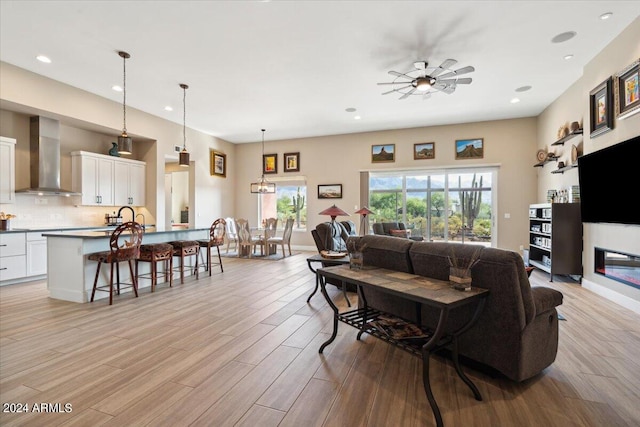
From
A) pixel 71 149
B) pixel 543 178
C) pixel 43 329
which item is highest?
pixel 71 149

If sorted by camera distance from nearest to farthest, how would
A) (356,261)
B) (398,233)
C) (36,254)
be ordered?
(356,261) → (36,254) → (398,233)

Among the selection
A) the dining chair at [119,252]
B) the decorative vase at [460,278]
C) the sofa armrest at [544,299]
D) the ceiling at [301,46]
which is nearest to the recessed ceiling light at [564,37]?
the ceiling at [301,46]

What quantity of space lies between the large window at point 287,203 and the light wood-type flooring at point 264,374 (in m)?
5.93

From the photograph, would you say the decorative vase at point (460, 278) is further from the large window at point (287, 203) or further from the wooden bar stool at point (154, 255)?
the large window at point (287, 203)

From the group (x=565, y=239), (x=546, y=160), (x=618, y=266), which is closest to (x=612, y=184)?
(x=618, y=266)

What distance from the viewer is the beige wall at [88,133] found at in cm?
489

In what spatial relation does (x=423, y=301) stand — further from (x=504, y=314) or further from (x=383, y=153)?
(x=383, y=153)

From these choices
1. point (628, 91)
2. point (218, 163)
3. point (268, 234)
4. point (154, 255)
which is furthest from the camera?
point (218, 163)

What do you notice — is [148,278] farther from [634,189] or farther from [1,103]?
[634,189]

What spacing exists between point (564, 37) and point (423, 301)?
14.2 feet

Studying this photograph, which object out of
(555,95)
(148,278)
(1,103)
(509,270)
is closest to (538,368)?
(509,270)

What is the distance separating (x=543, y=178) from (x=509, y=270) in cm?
639

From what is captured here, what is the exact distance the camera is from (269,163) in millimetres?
9648

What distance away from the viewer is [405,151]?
823cm
